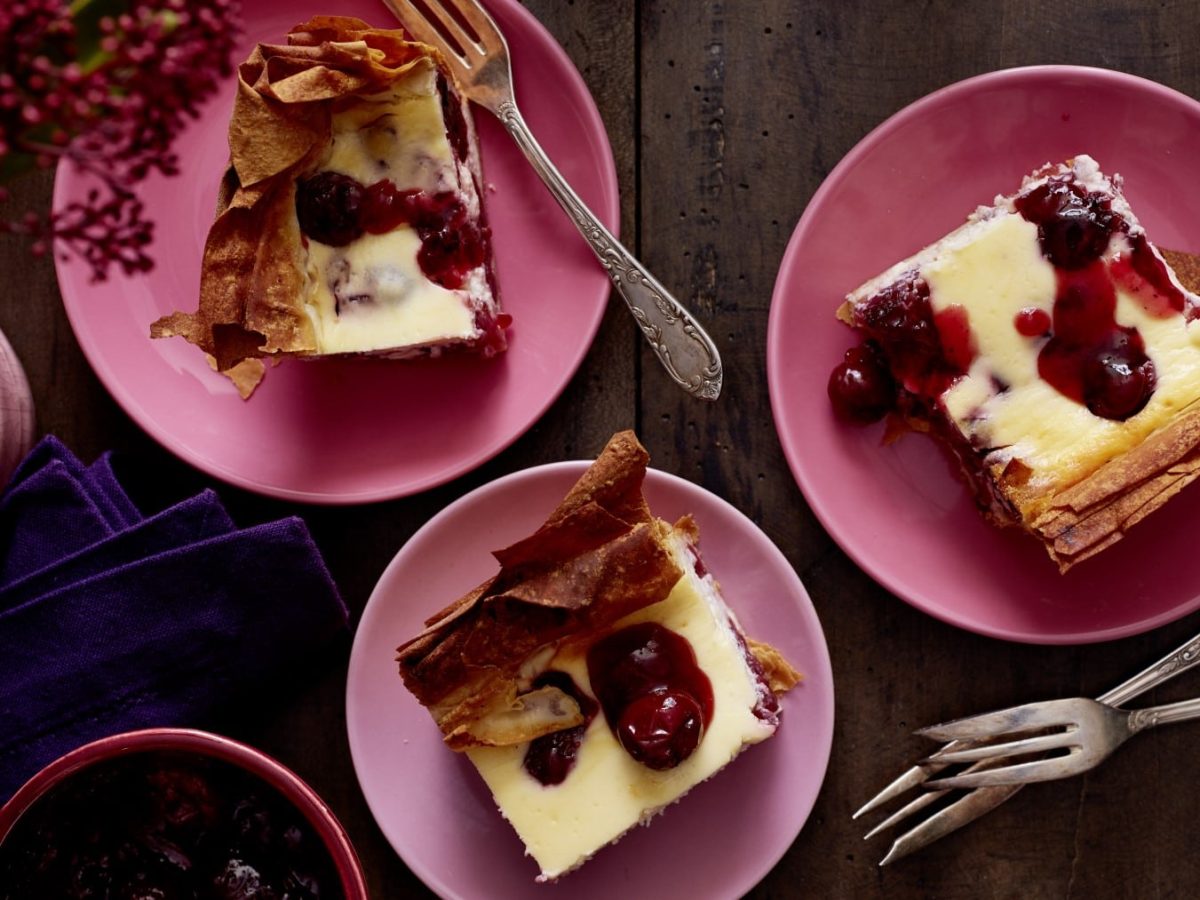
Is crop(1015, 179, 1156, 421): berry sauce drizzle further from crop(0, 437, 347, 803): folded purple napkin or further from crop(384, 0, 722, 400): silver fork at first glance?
crop(0, 437, 347, 803): folded purple napkin

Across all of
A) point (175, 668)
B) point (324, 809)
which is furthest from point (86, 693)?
point (324, 809)

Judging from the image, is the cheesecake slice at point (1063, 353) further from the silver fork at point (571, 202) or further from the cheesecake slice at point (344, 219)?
the cheesecake slice at point (344, 219)

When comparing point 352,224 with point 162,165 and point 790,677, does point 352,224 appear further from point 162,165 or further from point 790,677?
point 790,677

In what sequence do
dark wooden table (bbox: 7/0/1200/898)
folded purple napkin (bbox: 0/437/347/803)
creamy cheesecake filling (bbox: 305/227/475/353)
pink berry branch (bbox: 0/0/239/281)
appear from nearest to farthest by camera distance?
pink berry branch (bbox: 0/0/239/281) < folded purple napkin (bbox: 0/437/347/803) < creamy cheesecake filling (bbox: 305/227/475/353) < dark wooden table (bbox: 7/0/1200/898)

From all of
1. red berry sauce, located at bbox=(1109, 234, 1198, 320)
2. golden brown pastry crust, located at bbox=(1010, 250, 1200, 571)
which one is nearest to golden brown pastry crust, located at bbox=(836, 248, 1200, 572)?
golden brown pastry crust, located at bbox=(1010, 250, 1200, 571)

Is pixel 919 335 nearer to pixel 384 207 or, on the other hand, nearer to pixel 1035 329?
pixel 1035 329

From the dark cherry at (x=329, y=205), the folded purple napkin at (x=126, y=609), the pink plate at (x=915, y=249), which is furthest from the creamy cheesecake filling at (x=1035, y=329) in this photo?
the folded purple napkin at (x=126, y=609)

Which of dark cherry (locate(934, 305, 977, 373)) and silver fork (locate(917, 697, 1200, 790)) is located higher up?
dark cherry (locate(934, 305, 977, 373))
